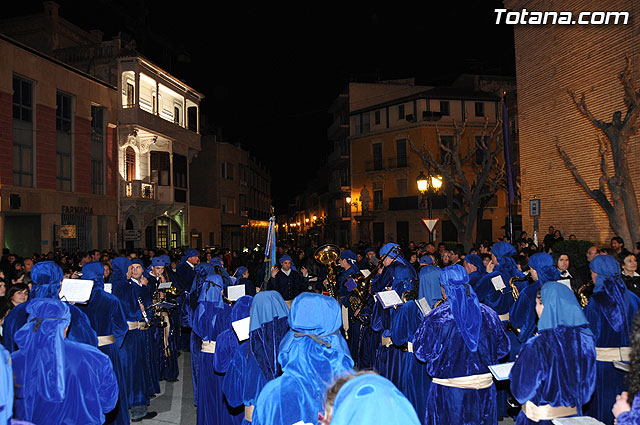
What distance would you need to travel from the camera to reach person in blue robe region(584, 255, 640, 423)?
→ 5.20m

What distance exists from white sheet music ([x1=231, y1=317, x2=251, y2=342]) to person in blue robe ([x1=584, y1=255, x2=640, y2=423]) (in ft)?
11.6

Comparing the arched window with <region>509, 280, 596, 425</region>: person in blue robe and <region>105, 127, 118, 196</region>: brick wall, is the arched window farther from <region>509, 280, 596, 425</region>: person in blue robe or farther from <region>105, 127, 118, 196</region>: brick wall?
<region>509, 280, 596, 425</region>: person in blue robe

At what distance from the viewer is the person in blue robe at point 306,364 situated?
3.08 meters

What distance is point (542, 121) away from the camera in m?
20.6

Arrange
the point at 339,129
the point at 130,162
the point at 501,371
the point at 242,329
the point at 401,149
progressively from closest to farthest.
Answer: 1. the point at 501,371
2. the point at 242,329
3. the point at 130,162
4. the point at 401,149
5. the point at 339,129

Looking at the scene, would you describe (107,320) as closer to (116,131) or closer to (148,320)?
(148,320)

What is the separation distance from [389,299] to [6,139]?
17845 mm

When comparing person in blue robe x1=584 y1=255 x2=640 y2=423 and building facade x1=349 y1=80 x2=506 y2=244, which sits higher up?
building facade x1=349 y1=80 x2=506 y2=244

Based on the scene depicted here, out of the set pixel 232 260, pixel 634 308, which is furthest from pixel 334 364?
pixel 232 260

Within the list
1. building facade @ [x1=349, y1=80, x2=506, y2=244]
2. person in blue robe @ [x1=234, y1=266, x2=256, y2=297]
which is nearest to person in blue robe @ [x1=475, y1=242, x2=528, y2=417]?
person in blue robe @ [x1=234, y1=266, x2=256, y2=297]

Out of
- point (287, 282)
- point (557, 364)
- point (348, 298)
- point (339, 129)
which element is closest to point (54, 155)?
point (287, 282)

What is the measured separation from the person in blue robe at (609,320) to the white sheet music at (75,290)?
18.1 ft

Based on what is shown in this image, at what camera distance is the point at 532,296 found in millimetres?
6031

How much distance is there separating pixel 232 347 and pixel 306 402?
2.23 m
